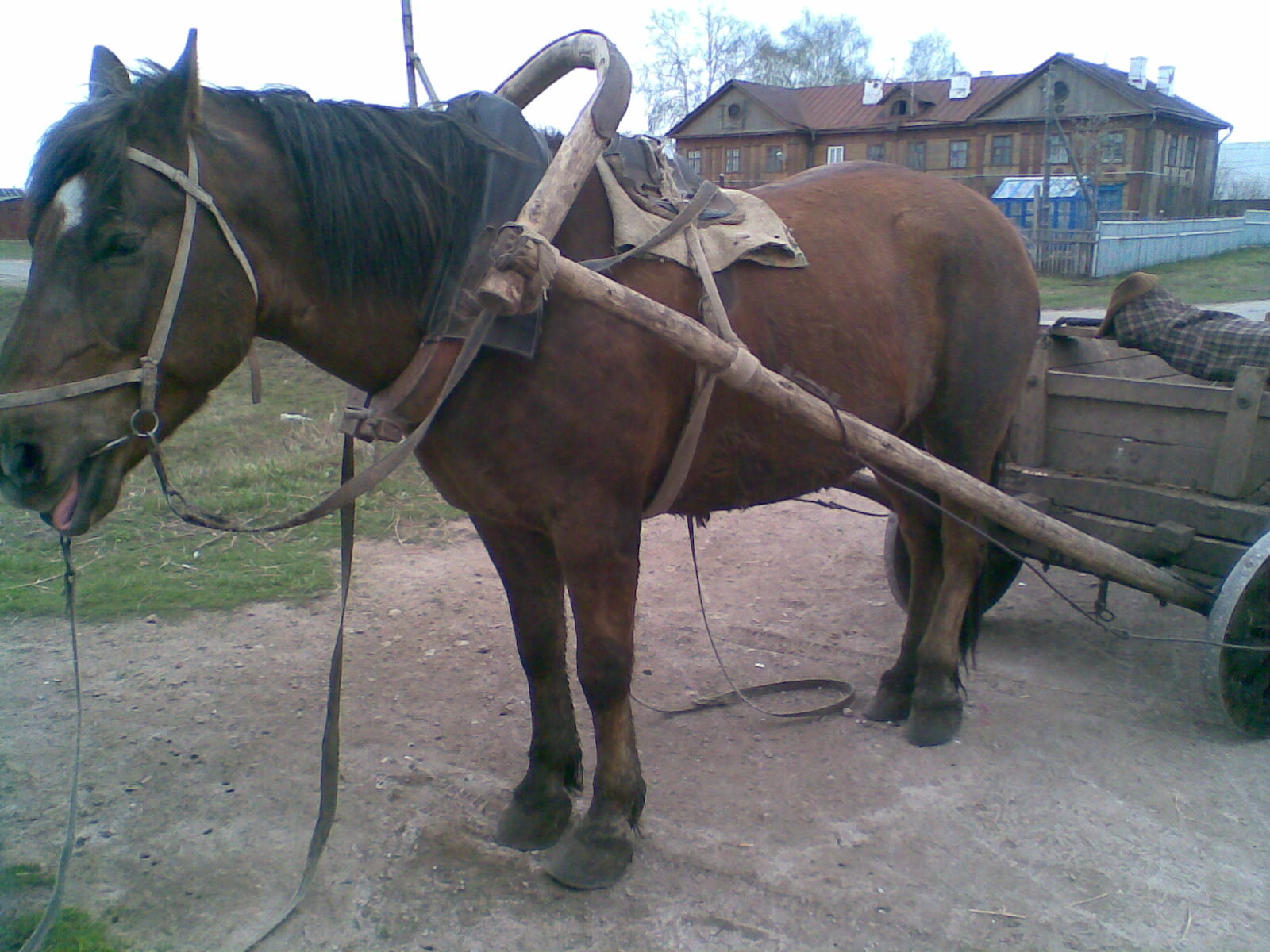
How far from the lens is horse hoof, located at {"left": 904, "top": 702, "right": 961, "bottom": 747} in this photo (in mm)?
3188

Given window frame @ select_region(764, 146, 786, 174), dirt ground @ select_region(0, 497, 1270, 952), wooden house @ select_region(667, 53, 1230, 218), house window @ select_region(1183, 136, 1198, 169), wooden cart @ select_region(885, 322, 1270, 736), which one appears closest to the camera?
dirt ground @ select_region(0, 497, 1270, 952)

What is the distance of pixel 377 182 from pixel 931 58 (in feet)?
220

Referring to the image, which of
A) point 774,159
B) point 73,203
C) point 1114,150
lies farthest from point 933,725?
point 774,159

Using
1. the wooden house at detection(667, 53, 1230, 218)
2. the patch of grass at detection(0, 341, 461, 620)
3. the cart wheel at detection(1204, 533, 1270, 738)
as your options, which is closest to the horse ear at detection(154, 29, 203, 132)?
the patch of grass at detection(0, 341, 461, 620)

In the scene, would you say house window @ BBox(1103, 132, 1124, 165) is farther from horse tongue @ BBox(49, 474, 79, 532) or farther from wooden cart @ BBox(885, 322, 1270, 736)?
horse tongue @ BBox(49, 474, 79, 532)

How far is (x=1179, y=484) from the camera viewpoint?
3.39m

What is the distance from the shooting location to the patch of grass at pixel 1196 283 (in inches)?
683

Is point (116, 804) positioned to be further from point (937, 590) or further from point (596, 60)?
point (937, 590)

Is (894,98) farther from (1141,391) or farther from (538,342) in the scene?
(538,342)

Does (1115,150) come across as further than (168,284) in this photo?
Yes

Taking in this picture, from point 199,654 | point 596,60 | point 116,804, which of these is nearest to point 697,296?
point 596,60

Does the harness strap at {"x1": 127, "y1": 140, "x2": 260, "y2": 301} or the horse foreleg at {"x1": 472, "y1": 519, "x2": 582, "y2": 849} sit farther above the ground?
the harness strap at {"x1": 127, "y1": 140, "x2": 260, "y2": 301}

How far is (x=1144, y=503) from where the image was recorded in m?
3.39

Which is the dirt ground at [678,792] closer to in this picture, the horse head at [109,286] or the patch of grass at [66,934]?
the patch of grass at [66,934]
